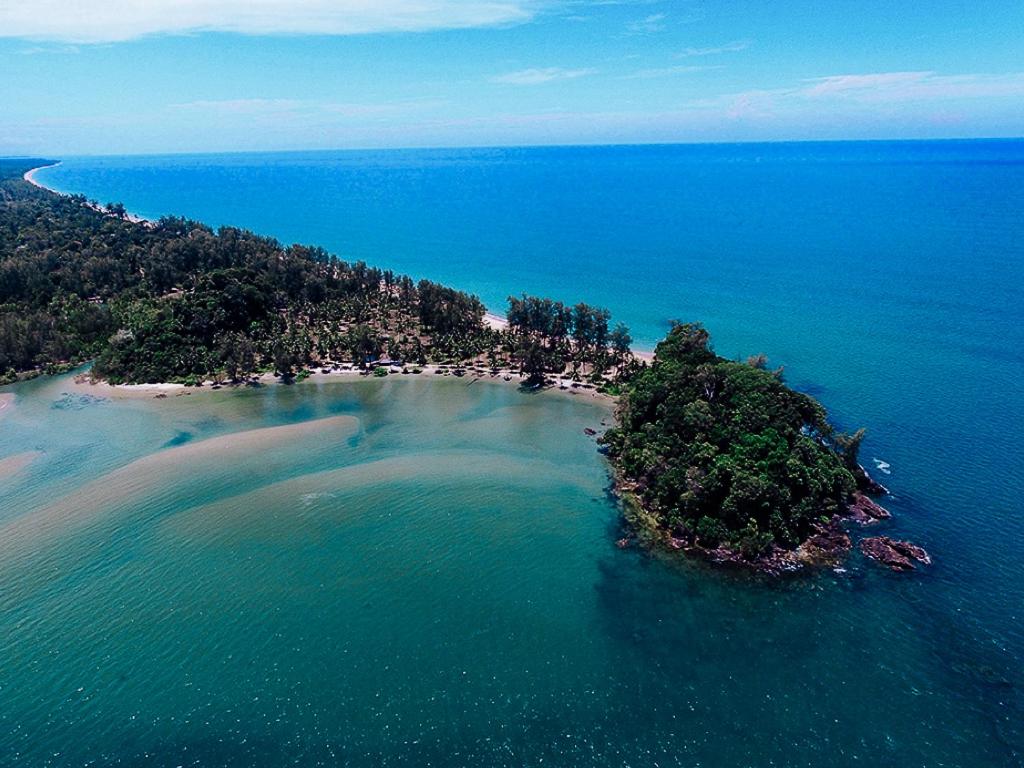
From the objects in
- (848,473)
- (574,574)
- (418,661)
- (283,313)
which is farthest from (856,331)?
(283,313)

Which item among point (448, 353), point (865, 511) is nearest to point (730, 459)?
point (865, 511)

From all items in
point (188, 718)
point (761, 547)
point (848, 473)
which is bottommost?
point (188, 718)

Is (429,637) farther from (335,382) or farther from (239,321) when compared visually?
(239,321)

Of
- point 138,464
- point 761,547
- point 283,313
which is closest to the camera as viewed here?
point 761,547

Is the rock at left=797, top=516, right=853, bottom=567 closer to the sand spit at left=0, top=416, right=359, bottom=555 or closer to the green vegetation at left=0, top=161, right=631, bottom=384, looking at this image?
the green vegetation at left=0, top=161, right=631, bottom=384

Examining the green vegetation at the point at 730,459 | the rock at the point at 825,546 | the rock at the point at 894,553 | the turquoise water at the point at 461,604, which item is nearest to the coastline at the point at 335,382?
the turquoise water at the point at 461,604

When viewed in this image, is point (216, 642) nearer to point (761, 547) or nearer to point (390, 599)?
point (390, 599)

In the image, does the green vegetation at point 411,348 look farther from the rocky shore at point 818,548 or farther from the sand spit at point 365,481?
the sand spit at point 365,481

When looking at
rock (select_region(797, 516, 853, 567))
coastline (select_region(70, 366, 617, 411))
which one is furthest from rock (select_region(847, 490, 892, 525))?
coastline (select_region(70, 366, 617, 411))
